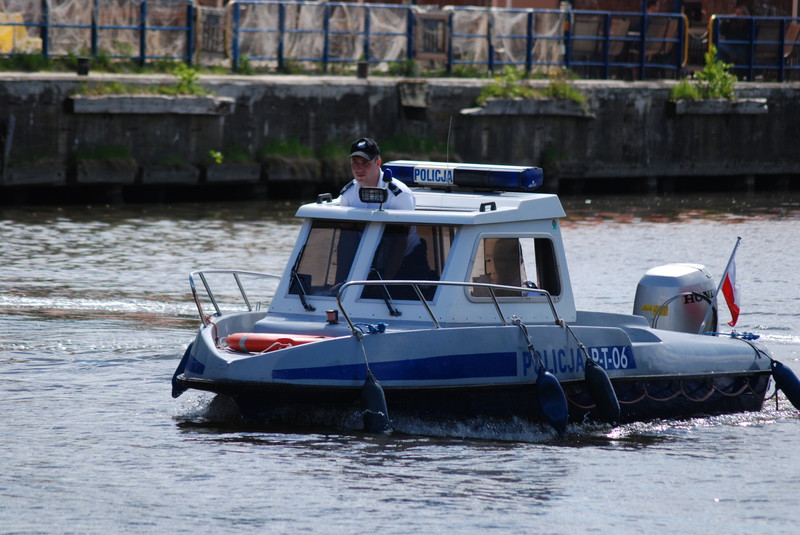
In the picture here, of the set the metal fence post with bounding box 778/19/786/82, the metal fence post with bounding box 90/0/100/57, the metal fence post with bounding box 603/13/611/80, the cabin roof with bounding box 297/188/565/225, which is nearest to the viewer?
the cabin roof with bounding box 297/188/565/225

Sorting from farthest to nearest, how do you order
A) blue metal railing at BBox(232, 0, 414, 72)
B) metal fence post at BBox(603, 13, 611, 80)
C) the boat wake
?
metal fence post at BBox(603, 13, 611, 80)
blue metal railing at BBox(232, 0, 414, 72)
the boat wake

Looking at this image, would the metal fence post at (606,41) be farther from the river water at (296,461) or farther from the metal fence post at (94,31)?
the river water at (296,461)

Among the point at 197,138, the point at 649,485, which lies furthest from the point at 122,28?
the point at 649,485

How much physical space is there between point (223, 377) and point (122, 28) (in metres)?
17.7

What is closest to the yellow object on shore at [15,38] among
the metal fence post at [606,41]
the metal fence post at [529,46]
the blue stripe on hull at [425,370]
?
the metal fence post at [529,46]

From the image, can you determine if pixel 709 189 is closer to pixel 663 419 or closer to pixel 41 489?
pixel 663 419

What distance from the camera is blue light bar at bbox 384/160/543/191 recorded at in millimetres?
10711

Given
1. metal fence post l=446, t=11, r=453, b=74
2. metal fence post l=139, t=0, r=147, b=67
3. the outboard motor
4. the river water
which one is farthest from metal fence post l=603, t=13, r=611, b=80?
the outboard motor

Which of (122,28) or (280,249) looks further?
(122,28)

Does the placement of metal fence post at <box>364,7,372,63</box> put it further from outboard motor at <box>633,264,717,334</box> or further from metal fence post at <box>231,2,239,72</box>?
outboard motor at <box>633,264,717,334</box>

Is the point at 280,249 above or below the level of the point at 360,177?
below

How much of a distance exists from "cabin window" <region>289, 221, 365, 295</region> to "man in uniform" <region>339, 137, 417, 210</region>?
225mm

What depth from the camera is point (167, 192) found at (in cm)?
2591

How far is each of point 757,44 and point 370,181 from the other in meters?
24.5
